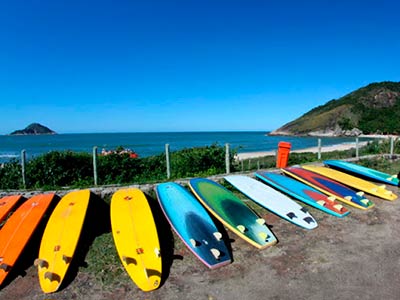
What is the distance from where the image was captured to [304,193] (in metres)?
5.38

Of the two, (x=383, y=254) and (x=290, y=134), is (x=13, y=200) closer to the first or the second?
(x=383, y=254)

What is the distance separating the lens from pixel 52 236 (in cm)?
355

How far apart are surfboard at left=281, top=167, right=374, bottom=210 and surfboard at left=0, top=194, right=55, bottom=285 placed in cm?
501

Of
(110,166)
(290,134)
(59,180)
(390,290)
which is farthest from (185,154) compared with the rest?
(290,134)

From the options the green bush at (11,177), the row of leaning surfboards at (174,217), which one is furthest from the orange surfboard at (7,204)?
the green bush at (11,177)

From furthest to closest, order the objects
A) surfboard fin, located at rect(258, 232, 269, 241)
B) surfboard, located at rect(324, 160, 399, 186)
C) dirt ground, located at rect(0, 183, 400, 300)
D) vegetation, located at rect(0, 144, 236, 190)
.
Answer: surfboard, located at rect(324, 160, 399, 186)
vegetation, located at rect(0, 144, 236, 190)
surfboard fin, located at rect(258, 232, 269, 241)
dirt ground, located at rect(0, 183, 400, 300)

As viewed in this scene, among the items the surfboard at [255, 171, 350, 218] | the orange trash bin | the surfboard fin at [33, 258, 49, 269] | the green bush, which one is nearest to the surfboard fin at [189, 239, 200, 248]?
the surfboard fin at [33, 258, 49, 269]

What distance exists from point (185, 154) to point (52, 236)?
4239mm

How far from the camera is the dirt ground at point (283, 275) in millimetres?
2693

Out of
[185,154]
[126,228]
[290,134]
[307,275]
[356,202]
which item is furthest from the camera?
[290,134]

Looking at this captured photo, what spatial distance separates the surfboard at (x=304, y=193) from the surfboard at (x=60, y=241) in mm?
3663

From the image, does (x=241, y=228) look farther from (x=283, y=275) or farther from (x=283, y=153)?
(x=283, y=153)

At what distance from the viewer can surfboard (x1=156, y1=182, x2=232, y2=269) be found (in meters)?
3.24

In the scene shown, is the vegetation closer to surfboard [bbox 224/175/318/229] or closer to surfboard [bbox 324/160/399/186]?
surfboard [bbox 224/175/318/229]
